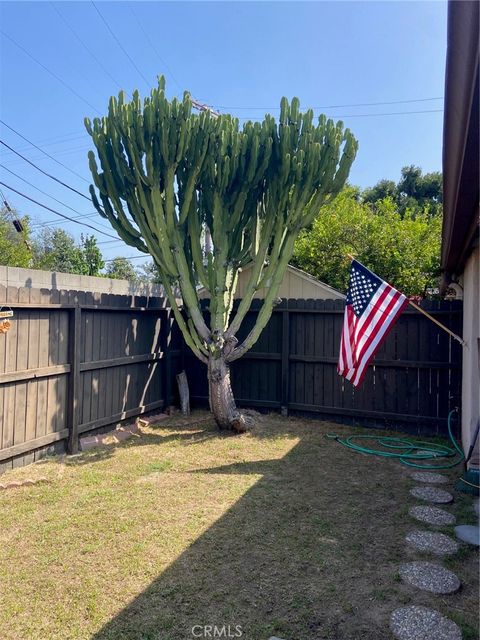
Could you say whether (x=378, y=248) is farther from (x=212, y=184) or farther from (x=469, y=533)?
(x=469, y=533)

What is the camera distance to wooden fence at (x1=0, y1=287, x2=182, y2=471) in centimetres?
409

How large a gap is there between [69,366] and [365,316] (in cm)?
324

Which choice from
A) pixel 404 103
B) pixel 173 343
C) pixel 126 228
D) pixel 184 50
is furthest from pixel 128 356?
pixel 404 103

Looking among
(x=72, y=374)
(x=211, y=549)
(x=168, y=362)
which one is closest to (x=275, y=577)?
(x=211, y=549)

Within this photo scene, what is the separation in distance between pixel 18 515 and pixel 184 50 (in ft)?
32.1

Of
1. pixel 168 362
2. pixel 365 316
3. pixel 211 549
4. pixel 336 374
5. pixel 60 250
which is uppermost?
pixel 60 250

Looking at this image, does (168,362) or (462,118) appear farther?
(168,362)

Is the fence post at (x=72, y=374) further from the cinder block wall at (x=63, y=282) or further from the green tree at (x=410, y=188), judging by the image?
the green tree at (x=410, y=188)

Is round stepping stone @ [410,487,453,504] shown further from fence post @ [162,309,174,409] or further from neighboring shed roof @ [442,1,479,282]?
fence post @ [162,309,174,409]

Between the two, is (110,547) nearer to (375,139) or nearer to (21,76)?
(21,76)

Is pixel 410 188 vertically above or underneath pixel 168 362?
above

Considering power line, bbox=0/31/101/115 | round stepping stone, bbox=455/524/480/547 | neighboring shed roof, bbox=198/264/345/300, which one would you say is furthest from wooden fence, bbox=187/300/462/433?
power line, bbox=0/31/101/115

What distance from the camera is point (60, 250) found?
875 inches

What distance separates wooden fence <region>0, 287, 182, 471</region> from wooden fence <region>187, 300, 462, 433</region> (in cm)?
139
